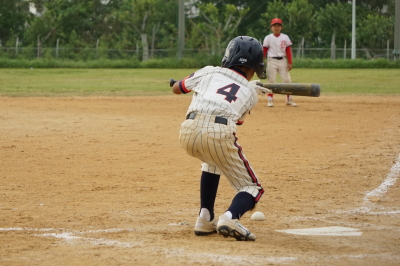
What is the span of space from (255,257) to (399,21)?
2969 cm

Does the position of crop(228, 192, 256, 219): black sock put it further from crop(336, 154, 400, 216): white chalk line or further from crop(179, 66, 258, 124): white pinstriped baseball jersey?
crop(336, 154, 400, 216): white chalk line

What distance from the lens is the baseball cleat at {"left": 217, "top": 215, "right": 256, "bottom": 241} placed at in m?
3.97

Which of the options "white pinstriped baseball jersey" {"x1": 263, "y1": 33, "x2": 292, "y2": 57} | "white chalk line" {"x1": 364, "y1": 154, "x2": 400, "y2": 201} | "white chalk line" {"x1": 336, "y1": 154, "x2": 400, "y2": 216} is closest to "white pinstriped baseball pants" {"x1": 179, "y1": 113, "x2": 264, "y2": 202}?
"white chalk line" {"x1": 336, "y1": 154, "x2": 400, "y2": 216}

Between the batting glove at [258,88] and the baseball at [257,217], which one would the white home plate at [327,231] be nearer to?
the baseball at [257,217]

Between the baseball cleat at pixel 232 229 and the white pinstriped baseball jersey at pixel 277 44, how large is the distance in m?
9.84

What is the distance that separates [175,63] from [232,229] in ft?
98.4

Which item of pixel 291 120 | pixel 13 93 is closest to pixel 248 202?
pixel 291 120

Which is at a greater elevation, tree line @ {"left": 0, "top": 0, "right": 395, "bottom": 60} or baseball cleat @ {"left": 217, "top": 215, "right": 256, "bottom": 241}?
tree line @ {"left": 0, "top": 0, "right": 395, "bottom": 60}

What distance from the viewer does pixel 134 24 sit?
42.6 metres

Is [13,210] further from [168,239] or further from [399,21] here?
[399,21]

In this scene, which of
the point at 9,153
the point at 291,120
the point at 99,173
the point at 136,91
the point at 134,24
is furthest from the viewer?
the point at 134,24

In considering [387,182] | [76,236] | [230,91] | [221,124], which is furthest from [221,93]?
[387,182]

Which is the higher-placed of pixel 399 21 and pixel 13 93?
pixel 399 21

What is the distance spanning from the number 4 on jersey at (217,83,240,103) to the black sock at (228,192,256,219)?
0.66m
